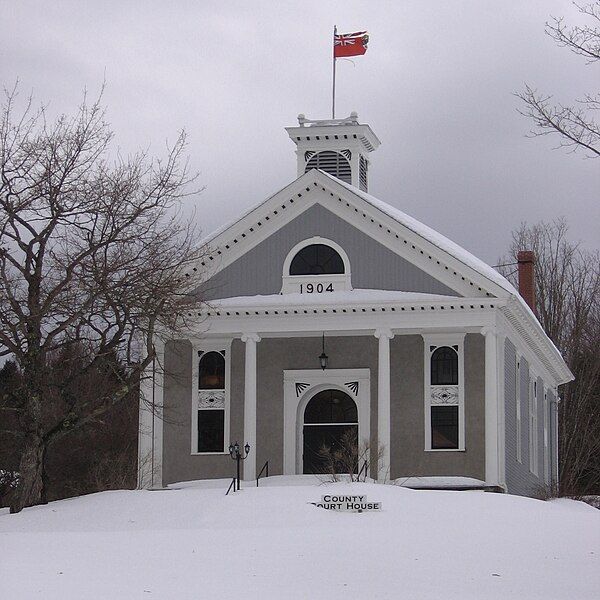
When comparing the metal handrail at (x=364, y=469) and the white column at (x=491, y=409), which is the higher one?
the white column at (x=491, y=409)

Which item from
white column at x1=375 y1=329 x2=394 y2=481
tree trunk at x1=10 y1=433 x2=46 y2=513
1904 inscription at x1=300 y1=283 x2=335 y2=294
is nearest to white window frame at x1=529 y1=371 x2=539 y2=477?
white column at x1=375 y1=329 x2=394 y2=481

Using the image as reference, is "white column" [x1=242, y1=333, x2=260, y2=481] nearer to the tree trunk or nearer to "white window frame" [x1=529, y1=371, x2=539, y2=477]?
the tree trunk

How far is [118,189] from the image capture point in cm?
2325

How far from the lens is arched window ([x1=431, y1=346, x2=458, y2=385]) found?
2945cm

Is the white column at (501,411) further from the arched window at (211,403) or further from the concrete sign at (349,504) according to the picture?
the concrete sign at (349,504)

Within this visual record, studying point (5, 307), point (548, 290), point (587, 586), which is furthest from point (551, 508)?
point (548, 290)

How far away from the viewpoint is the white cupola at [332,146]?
32781 millimetres

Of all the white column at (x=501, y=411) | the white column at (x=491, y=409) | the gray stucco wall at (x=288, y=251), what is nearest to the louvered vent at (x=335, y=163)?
the gray stucco wall at (x=288, y=251)

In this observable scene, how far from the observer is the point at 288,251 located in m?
29.6

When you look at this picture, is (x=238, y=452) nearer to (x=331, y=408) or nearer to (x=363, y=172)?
(x=331, y=408)

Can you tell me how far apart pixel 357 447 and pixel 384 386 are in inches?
69.4

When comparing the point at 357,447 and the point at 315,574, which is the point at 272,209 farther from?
Answer: the point at 315,574

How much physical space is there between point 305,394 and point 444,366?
10.6 feet

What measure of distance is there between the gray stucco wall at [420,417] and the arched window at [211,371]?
3.97 m
